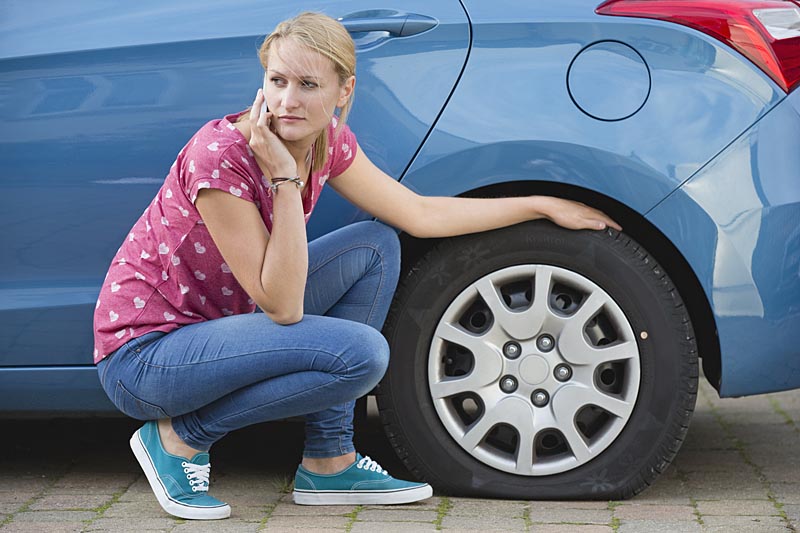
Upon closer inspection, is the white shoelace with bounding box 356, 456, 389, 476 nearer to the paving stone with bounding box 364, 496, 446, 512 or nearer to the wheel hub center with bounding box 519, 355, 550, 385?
the paving stone with bounding box 364, 496, 446, 512

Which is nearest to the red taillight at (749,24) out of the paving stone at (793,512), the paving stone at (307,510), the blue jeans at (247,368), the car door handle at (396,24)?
the car door handle at (396,24)

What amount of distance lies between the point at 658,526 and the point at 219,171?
128 cm

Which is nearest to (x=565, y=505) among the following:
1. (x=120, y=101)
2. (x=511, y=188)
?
(x=511, y=188)

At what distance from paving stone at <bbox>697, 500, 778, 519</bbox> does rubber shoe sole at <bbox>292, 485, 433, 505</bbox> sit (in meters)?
0.67

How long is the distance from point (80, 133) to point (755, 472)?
1987 millimetres

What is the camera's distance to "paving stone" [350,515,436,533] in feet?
9.73

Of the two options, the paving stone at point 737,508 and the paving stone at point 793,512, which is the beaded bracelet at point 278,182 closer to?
the paving stone at point 737,508

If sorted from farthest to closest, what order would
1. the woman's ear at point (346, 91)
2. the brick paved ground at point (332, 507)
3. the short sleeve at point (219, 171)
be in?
the brick paved ground at point (332, 507), the woman's ear at point (346, 91), the short sleeve at point (219, 171)

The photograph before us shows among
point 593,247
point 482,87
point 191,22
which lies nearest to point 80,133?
point 191,22

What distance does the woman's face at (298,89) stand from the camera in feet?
9.28

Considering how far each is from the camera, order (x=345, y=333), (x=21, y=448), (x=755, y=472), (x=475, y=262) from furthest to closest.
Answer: (x=21, y=448)
(x=755, y=472)
(x=475, y=262)
(x=345, y=333)

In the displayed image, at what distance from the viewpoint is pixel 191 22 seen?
312 centimetres

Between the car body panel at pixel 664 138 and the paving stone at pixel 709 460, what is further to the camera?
the paving stone at pixel 709 460

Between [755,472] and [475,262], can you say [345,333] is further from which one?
[755,472]
